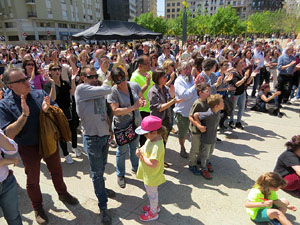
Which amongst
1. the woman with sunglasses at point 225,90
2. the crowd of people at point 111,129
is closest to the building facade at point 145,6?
the woman with sunglasses at point 225,90

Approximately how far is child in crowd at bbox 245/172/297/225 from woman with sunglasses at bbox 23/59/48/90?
4.00 metres

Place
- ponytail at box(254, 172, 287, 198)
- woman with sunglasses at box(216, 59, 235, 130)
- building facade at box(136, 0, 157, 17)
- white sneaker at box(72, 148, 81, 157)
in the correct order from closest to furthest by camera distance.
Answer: ponytail at box(254, 172, 287, 198)
white sneaker at box(72, 148, 81, 157)
woman with sunglasses at box(216, 59, 235, 130)
building facade at box(136, 0, 157, 17)

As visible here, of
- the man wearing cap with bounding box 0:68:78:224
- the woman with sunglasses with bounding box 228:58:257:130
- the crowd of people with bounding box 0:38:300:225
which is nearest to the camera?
the man wearing cap with bounding box 0:68:78:224

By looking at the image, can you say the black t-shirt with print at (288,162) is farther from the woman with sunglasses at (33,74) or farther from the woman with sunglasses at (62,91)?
the woman with sunglasses at (33,74)

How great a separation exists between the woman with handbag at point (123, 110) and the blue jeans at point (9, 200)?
1.43 meters

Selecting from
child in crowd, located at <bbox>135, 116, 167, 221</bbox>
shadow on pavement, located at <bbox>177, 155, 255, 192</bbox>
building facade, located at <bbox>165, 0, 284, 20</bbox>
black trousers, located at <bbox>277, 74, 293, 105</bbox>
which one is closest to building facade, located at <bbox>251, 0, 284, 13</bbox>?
building facade, located at <bbox>165, 0, 284, 20</bbox>

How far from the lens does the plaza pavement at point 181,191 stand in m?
2.86

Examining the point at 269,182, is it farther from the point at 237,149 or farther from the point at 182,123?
the point at 237,149

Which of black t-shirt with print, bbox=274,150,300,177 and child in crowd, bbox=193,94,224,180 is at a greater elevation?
child in crowd, bbox=193,94,224,180

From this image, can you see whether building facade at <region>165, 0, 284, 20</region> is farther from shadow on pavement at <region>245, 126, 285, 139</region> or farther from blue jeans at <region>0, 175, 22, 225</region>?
blue jeans at <region>0, 175, 22, 225</region>

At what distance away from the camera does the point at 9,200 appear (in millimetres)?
2143

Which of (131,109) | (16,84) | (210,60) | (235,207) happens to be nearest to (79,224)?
(131,109)

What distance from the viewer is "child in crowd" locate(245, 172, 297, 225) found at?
2.59 metres

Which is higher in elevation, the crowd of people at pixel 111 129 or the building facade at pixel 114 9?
the building facade at pixel 114 9
